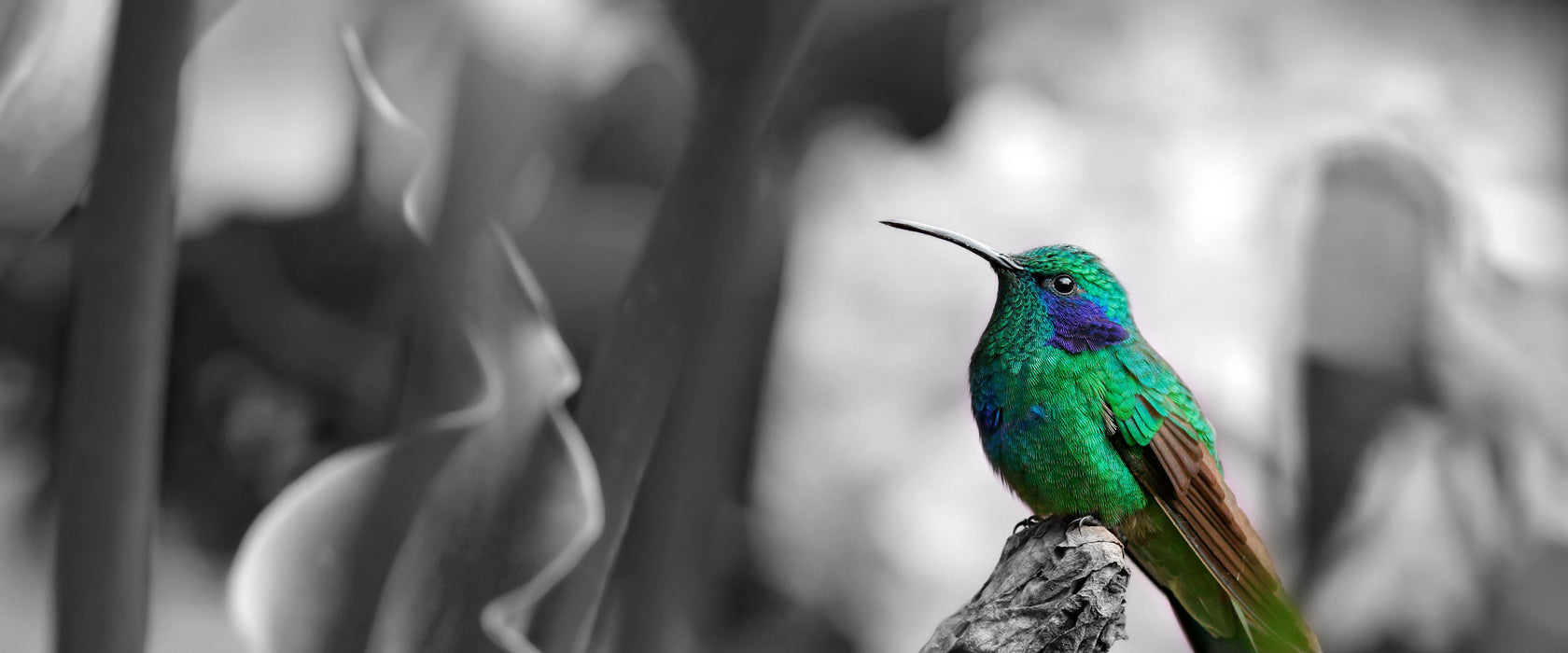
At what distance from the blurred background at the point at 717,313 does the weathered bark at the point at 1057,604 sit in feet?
2.13

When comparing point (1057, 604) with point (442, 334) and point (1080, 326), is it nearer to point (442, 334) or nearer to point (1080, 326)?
point (1080, 326)

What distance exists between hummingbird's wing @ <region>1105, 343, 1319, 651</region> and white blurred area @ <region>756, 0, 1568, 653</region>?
24.1 inches

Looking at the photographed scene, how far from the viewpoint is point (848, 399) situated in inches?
46.3

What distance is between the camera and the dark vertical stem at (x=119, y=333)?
0.97 m

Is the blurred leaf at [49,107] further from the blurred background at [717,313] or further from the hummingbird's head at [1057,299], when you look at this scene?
the hummingbird's head at [1057,299]

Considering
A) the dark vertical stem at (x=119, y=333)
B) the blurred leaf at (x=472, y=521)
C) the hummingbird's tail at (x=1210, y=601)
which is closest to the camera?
the hummingbird's tail at (x=1210, y=601)

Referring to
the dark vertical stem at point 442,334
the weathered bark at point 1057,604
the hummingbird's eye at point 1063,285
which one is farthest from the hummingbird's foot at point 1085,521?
the dark vertical stem at point 442,334

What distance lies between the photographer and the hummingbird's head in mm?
533

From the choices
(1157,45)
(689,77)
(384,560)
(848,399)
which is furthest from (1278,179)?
(384,560)

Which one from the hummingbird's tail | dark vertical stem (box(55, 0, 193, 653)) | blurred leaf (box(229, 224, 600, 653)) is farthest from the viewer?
blurred leaf (box(229, 224, 600, 653))

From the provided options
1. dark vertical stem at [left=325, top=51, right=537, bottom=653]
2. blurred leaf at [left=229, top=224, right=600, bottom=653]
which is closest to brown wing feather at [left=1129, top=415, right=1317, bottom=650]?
blurred leaf at [left=229, top=224, right=600, bottom=653]

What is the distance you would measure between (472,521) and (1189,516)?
33.9 inches

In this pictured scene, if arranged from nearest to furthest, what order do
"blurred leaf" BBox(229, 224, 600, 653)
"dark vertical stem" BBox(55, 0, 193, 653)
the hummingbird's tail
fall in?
the hummingbird's tail
"dark vertical stem" BBox(55, 0, 193, 653)
"blurred leaf" BBox(229, 224, 600, 653)

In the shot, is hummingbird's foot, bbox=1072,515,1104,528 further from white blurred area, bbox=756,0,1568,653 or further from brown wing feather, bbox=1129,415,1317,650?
white blurred area, bbox=756,0,1568,653
